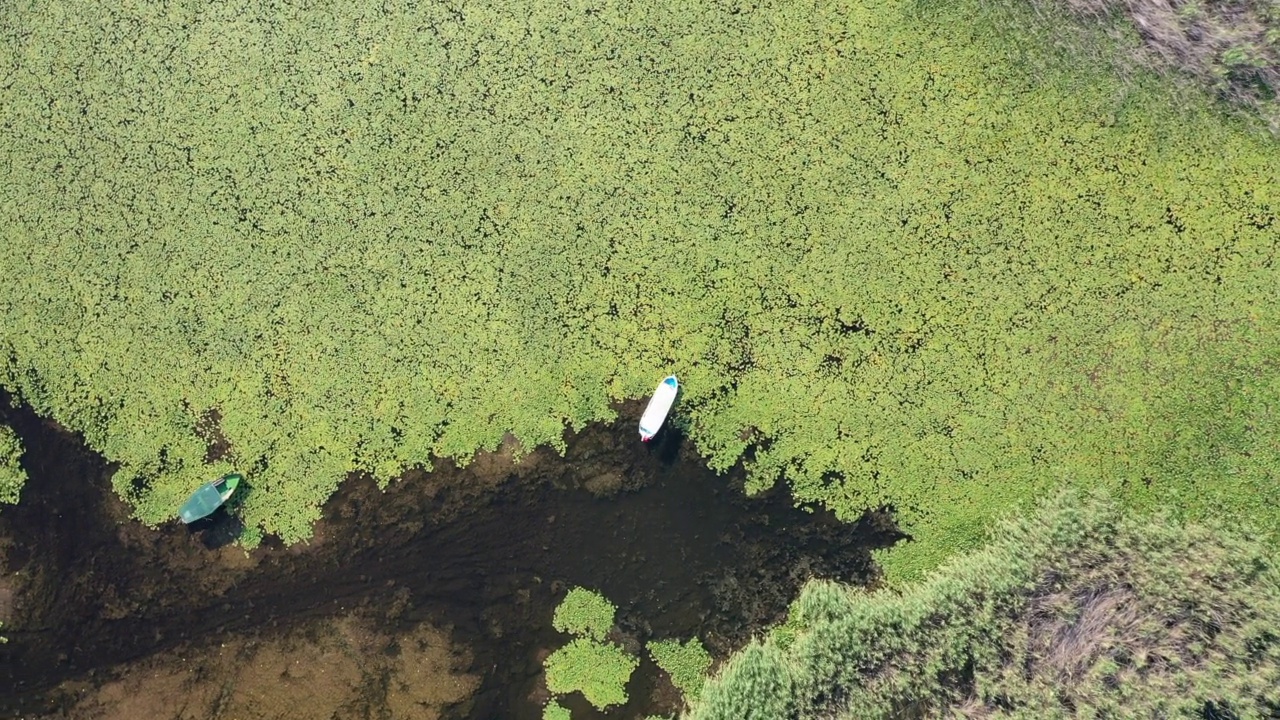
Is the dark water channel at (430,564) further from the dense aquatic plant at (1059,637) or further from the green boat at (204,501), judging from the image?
the dense aquatic plant at (1059,637)

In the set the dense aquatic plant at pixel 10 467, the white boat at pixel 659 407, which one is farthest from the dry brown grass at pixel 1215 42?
the dense aquatic plant at pixel 10 467

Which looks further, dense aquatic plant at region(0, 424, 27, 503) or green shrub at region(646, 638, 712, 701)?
dense aquatic plant at region(0, 424, 27, 503)

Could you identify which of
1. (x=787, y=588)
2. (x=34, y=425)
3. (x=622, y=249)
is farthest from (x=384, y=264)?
(x=787, y=588)

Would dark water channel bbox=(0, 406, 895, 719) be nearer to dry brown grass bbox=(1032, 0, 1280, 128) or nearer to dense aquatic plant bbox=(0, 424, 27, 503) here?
dense aquatic plant bbox=(0, 424, 27, 503)

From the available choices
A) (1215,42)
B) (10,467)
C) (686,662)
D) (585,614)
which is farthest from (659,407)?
(10,467)

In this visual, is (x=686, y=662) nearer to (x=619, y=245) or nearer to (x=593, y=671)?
(x=593, y=671)

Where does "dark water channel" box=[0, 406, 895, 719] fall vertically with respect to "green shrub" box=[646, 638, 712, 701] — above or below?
above

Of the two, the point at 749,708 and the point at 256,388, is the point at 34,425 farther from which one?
the point at 749,708

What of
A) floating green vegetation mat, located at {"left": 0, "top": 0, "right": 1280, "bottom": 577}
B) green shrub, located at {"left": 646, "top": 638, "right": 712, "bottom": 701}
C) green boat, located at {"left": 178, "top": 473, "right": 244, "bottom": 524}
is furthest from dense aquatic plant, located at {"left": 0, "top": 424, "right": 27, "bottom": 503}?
green shrub, located at {"left": 646, "top": 638, "right": 712, "bottom": 701}
